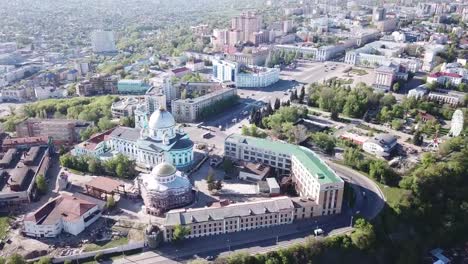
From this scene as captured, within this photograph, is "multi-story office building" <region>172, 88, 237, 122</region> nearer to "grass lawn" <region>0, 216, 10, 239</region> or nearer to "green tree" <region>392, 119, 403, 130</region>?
"green tree" <region>392, 119, 403, 130</region>

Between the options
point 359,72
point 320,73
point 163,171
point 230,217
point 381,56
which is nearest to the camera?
point 230,217

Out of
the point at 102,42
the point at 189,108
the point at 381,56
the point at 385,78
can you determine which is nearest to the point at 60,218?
the point at 189,108

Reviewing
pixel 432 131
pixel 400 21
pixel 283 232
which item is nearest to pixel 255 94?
pixel 432 131

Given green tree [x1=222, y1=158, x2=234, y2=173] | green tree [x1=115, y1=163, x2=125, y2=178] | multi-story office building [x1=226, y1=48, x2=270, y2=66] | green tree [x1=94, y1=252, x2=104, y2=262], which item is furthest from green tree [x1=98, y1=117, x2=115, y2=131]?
multi-story office building [x1=226, y1=48, x2=270, y2=66]

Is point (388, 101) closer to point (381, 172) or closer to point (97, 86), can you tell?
point (381, 172)

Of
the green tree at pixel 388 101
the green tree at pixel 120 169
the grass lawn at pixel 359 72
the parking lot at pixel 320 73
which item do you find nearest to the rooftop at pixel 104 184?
the green tree at pixel 120 169

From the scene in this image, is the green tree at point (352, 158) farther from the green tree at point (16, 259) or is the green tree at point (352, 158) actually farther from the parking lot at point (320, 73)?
the parking lot at point (320, 73)

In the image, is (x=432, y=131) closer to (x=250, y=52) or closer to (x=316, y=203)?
(x=316, y=203)
